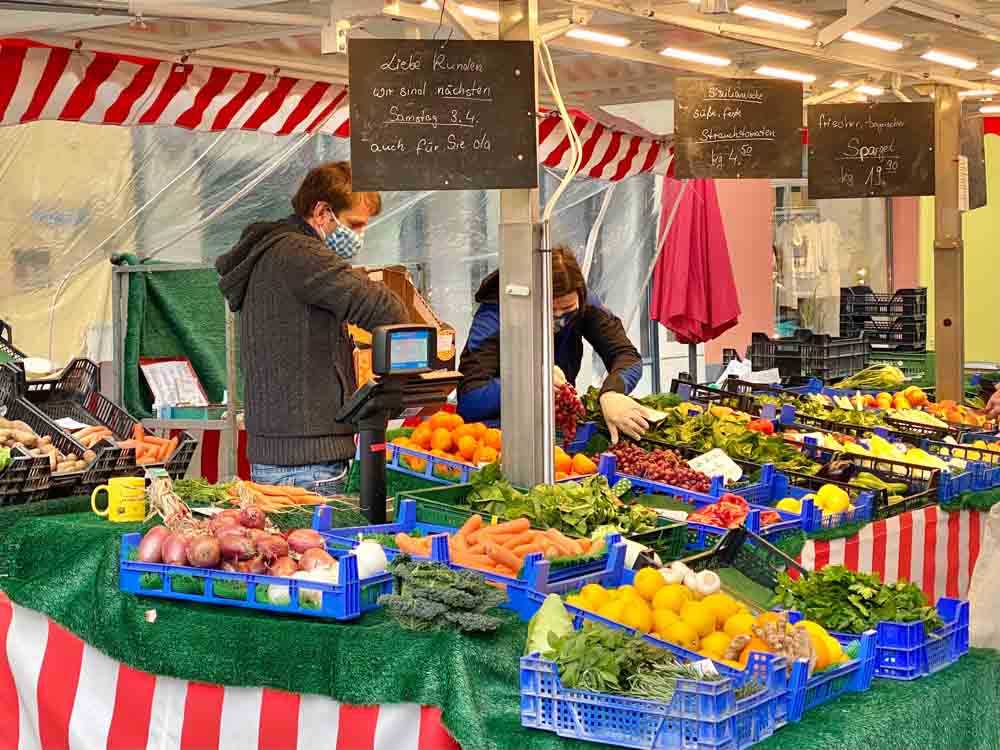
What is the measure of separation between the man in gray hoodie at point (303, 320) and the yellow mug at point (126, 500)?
677mm

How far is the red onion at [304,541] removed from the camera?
3.69m

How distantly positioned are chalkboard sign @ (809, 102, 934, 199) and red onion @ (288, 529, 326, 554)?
456 centimetres

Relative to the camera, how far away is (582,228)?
11078mm

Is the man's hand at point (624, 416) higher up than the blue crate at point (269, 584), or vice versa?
the man's hand at point (624, 416)

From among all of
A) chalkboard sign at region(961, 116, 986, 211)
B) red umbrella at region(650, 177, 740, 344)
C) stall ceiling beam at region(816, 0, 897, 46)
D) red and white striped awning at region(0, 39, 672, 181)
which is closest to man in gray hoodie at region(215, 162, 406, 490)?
red and white striped awning at region(0, 39, 672, 181)

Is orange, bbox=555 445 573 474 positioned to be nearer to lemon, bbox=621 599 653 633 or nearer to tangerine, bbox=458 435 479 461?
tangerine, bbox=458 435 479 461

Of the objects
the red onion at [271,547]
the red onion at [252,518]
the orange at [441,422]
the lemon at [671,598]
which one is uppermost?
the orange at [441,422]

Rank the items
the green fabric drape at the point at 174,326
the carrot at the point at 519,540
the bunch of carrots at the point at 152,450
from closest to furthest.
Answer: the carrot at the point at 519,540
the bunch of carrots at the point at 152,450
the green fabric drape at the point at 174,326

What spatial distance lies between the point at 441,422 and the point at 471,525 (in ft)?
5.31

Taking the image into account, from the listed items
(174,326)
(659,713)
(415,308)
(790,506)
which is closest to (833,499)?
(790,506)

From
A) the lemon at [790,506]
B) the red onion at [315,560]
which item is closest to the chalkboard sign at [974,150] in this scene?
the lemon at [790,506]

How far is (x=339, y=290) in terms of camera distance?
15.7 feet

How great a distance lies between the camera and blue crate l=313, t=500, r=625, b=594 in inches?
138

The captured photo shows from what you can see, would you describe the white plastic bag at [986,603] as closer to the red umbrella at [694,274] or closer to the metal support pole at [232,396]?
the metal support pole at [232,396]
